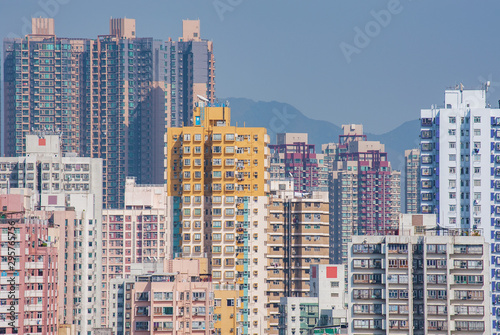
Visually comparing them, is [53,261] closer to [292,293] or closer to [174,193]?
[174,193]

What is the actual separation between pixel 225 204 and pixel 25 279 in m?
52.4

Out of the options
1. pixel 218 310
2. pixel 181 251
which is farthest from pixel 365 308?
pixel 181 251

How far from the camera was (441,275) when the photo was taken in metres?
131

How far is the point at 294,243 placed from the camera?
181 m

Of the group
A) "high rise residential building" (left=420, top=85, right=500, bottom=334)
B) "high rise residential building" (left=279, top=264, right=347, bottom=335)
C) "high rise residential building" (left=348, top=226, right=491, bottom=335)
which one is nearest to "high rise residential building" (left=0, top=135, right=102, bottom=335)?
"high rise residential building" (left=279, top=264, right=347, bottom=335)

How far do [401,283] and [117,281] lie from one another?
206 ft

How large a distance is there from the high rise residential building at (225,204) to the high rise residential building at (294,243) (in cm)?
462

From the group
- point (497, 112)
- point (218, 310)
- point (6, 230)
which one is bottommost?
point (218, 310)

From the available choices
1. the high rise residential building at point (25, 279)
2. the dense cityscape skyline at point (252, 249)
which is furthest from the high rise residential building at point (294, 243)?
the high rise residential building at point (25, 279)

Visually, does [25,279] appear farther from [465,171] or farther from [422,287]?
[465,171]

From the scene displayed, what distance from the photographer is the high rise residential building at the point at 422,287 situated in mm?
130000

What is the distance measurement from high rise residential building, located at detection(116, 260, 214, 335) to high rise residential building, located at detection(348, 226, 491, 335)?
58.3 ft

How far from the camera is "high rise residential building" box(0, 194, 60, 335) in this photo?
124m

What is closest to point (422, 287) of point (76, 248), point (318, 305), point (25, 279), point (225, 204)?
point (318, 305)
